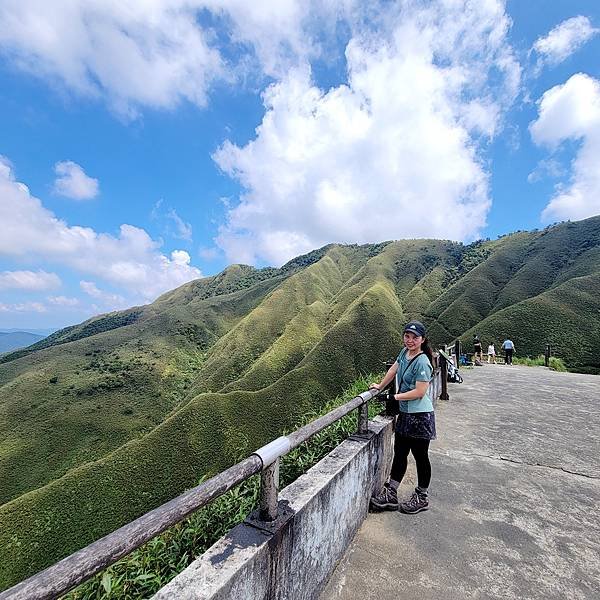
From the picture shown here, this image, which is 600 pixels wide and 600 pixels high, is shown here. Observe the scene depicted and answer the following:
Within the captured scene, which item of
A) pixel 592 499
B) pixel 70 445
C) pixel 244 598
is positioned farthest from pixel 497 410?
pixel 70 445

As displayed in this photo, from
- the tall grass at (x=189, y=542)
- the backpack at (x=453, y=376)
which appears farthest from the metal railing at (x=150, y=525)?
the backpack at (x=453, y=376)

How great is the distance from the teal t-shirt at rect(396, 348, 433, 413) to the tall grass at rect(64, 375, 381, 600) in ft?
4.20

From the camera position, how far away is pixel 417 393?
11.8 feet

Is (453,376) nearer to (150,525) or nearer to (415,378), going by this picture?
(415,378)

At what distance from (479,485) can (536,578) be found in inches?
60.4

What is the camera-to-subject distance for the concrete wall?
188cm

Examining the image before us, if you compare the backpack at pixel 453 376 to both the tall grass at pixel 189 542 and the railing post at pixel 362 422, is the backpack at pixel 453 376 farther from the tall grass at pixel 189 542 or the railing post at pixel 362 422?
the railing post at pixel 362 422

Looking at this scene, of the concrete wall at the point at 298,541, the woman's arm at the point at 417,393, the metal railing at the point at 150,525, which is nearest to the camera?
the metal railing at the point at 150,525

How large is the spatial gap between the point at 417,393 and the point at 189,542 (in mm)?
2925

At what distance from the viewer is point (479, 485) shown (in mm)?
4473

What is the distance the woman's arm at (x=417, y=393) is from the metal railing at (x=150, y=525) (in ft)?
3.40

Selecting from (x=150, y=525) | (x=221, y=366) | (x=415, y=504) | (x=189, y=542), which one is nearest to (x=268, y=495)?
(x=150, y=525)

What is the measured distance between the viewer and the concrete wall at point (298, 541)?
6.15 ft

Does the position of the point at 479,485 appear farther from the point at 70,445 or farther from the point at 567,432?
the point at 70,445
